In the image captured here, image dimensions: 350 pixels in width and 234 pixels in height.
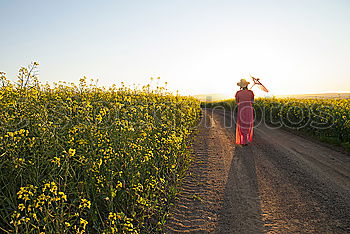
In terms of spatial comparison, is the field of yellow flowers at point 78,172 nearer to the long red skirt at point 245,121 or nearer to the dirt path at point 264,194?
the dirt path at point 264,194

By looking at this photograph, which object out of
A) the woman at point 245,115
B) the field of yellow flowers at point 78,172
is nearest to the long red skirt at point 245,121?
the woman at point 245,115

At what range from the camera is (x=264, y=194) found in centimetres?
573

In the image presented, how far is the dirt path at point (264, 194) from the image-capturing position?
4.50 meters

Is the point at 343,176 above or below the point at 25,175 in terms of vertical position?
below

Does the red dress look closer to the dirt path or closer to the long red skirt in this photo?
the long red skirt

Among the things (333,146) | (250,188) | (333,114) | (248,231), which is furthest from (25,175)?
(333,114)

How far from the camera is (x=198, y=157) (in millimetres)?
8852

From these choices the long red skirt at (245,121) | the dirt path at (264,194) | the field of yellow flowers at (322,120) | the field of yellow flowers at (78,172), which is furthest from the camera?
the field of yellow flowers at (322,120)

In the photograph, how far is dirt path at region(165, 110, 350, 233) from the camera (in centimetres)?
450

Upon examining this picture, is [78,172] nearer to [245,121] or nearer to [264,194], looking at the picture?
[264,194]

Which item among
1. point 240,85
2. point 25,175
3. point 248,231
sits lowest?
point 248,231

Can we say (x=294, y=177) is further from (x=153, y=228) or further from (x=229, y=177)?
(x=153, y=228)

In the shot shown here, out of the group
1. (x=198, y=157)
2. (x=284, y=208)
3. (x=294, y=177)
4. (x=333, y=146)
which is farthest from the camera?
(x=333, y=146)

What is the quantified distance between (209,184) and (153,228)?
2420 mm
